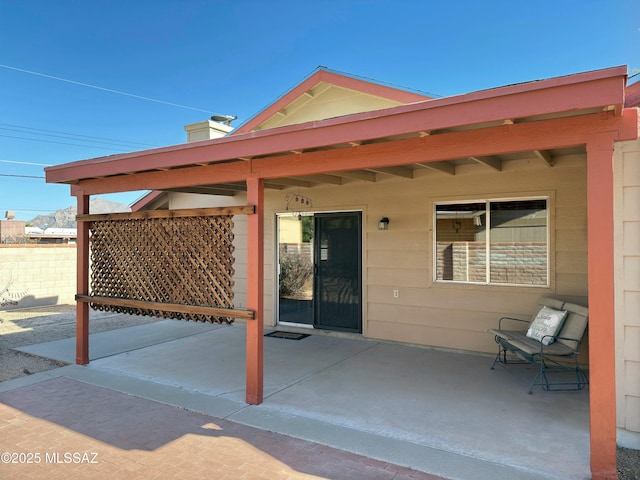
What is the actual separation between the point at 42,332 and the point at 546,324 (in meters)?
8.06

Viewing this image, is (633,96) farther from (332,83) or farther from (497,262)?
(332,83)

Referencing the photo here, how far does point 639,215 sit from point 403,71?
13463 millimetres

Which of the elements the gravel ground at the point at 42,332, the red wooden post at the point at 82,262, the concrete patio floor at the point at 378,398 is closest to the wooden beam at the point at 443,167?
the concrete patio floor at the point at 378,398

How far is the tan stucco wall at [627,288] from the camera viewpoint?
3.08 m

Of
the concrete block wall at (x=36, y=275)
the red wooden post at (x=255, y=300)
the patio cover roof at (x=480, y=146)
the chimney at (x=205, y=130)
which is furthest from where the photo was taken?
the concrete block wall at (x=36, y=275)

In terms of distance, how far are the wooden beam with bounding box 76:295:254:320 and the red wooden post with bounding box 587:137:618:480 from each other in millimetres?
2854

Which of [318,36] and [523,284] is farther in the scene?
[318,36]

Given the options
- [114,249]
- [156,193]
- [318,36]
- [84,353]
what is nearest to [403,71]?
[318,36]

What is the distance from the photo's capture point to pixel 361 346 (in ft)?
20.6

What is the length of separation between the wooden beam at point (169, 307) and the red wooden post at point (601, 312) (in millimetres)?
2854

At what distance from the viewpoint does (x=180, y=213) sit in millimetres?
4781

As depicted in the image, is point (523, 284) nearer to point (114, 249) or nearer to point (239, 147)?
point (239, 147)

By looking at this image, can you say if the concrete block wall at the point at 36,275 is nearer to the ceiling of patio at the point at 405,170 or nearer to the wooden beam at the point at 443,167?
the ceiling of patio at the point at 405,170

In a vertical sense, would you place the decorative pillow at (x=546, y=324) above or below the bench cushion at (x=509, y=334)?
above
